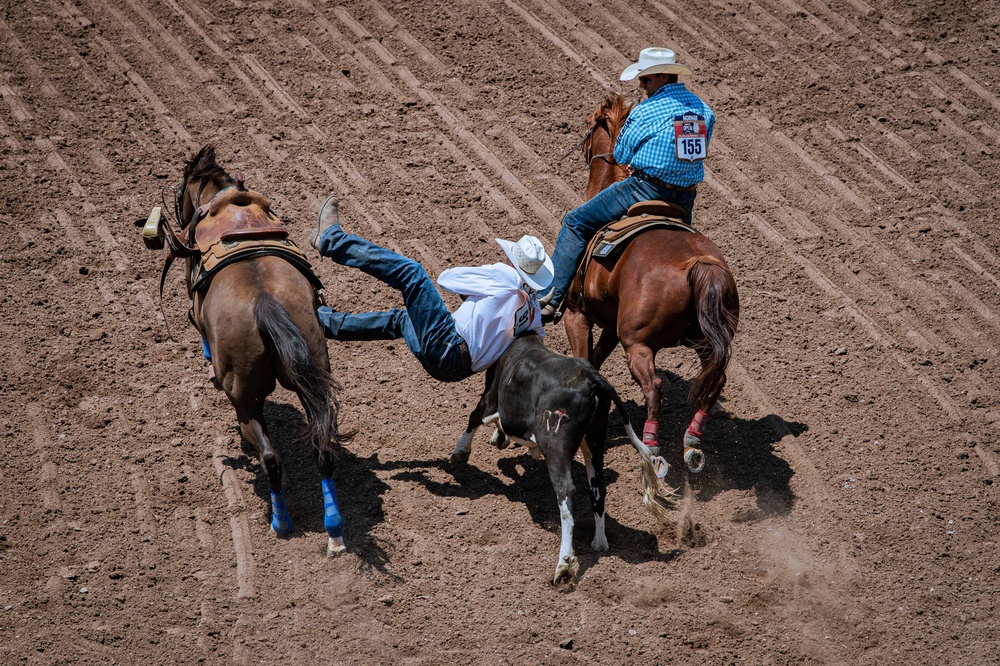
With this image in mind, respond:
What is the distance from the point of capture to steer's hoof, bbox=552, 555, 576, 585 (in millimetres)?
5734

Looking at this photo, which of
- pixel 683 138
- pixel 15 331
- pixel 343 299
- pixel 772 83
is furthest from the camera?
pixel 772 83

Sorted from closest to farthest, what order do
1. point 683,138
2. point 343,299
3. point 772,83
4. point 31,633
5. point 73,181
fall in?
point 31,633
point 683,138
point 343,299
point 73,181
point 772,83

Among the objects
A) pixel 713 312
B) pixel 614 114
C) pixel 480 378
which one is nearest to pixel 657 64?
pixel 614 114

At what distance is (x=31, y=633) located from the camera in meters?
5.36

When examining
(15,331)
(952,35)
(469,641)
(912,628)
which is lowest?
(15,331)

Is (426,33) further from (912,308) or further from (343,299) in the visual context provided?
(912,308)

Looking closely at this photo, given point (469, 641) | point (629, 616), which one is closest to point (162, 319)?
point (469, 641)

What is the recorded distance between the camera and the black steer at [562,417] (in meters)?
5.75

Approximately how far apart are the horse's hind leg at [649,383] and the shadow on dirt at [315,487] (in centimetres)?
185

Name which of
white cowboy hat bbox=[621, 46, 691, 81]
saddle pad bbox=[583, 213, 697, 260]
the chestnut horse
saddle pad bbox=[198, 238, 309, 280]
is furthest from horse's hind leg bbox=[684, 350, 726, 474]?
saddle pad bbox=[198, 238, 309, 280]

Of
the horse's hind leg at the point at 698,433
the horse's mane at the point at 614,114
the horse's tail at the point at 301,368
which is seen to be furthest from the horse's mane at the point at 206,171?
the horse's hind leg at the point at 698,433

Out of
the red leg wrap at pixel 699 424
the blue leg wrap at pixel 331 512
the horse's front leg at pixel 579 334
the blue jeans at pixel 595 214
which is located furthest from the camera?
the horse's front leg at pixel 579 334

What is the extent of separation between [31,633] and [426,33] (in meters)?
8.24

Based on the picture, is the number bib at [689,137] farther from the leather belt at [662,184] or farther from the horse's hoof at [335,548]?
the horse's hoof at [335,548]
